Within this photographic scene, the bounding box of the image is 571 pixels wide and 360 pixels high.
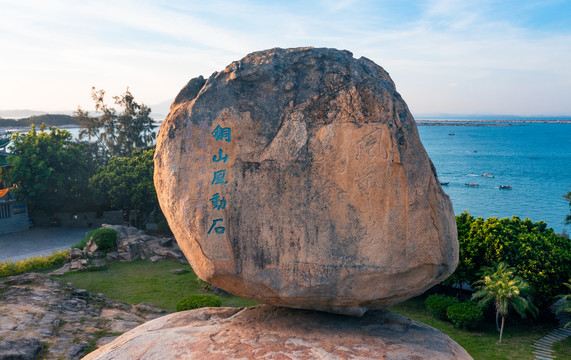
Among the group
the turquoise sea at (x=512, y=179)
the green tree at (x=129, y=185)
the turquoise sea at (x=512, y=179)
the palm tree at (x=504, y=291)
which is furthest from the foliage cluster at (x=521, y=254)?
the turquoise sea at (x=512, y=179)

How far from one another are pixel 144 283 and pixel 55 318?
17.7 ft

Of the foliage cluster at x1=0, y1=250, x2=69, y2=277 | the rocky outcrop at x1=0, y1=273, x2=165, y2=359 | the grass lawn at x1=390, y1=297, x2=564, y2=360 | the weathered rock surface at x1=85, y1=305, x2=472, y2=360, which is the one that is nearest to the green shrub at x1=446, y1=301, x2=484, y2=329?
the grass lawn at x1=390, y1=297, x2=564, y2=360

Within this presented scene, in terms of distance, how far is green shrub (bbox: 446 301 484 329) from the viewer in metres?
16.4

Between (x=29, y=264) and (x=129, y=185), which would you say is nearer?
(x=29, y=264)

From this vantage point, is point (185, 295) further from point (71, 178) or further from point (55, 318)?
point (71, 178)

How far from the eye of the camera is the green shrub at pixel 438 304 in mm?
17469

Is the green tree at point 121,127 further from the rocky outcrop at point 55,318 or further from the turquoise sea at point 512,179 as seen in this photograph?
the turquoise sea at point 512,179

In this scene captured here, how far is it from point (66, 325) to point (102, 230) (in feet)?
30.1

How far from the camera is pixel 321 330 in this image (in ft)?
26.6

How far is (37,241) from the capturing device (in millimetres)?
28625

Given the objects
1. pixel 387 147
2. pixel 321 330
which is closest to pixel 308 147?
pixel 387 147

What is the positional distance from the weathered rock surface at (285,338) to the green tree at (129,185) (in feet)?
65.3

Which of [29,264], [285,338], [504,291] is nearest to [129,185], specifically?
[29,264]

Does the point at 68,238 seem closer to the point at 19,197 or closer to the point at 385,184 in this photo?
the point at 19,197
